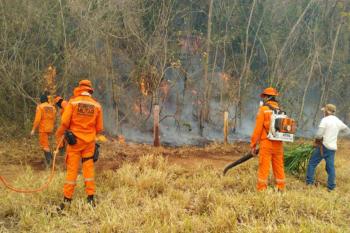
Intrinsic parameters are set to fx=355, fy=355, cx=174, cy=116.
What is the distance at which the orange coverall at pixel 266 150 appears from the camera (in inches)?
242

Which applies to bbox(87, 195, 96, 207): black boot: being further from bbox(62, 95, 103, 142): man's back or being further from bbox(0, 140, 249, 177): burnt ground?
bbox(0, 140, 249, 177): burnt ground

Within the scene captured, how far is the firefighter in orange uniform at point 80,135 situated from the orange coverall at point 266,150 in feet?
9.10

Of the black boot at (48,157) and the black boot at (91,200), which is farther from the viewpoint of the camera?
the black boot at (48,157)

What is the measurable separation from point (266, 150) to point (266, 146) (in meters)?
0.07

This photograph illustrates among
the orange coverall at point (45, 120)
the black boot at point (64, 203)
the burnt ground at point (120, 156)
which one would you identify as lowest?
the black boot at point (64, 203)

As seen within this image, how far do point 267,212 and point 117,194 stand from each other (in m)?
2.42

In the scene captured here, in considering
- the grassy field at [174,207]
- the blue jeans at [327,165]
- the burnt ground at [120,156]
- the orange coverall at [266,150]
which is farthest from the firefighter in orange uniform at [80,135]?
the blue jeans at [327,165]

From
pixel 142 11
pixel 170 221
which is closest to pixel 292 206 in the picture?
pixel 170 221

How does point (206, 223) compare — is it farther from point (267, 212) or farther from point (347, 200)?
point (347, 200)

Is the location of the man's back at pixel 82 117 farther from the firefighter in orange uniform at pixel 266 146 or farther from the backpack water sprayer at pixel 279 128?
the backpack water sprayer at pixel 279 128

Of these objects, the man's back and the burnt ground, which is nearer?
the man's back

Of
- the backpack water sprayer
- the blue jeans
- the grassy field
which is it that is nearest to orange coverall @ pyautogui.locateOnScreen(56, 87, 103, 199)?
the grassy field

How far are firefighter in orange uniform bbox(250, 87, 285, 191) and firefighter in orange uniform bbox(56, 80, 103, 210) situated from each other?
278 cm

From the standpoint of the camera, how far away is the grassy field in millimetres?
4414
